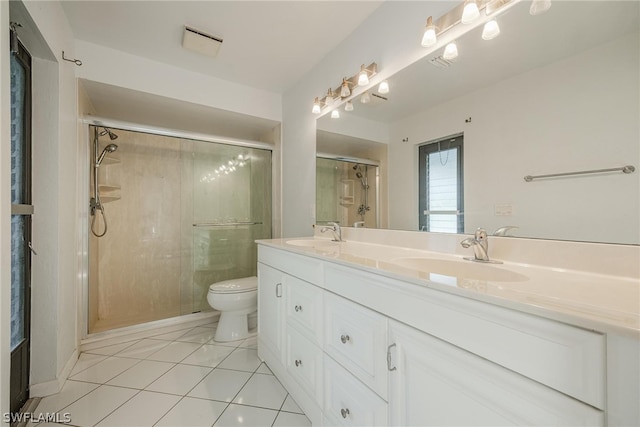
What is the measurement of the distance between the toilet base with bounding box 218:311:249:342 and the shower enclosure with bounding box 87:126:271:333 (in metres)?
0.64

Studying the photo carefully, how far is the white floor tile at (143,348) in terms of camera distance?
189 centimetres

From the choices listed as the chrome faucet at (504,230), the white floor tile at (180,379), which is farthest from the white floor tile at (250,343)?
the chrome faucet at (504,230)

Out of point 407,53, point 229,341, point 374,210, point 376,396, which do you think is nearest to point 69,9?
point 407,53

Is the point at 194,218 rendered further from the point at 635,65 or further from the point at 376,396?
the point at 635,65

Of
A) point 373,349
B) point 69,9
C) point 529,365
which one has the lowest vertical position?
point 373,349

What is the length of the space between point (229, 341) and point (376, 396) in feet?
5.23

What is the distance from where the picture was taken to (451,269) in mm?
1050

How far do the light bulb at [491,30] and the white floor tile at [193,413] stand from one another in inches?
83.6

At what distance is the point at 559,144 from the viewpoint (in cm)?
88

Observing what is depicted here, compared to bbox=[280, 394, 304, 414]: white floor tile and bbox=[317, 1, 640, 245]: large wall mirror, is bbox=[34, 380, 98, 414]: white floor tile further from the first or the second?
bbox=[317, 1, 640, 245]: large wall mirror

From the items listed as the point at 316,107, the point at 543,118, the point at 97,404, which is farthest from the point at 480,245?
the point at 97,404

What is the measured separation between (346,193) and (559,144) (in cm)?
120

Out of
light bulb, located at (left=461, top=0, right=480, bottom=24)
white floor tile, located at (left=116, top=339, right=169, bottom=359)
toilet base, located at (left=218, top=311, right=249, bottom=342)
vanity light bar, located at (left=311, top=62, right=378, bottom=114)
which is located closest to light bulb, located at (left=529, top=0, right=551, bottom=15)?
light bulb, located at (left=461, top=0, right=480, bottom=24)

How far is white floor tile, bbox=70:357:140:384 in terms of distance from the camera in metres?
1.59
